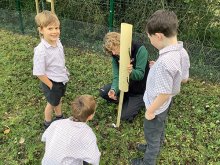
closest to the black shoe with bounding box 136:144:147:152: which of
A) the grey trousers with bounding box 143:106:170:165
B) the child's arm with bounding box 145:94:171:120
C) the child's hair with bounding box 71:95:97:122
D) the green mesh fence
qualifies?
the grey trousers with bounding box 143:106:170:165

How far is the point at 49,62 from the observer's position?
11.2ft

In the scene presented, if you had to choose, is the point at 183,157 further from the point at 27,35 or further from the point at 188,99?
the point at 27,35

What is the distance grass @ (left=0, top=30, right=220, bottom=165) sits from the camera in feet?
12.0

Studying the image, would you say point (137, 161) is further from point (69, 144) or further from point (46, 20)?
point (46, 20)

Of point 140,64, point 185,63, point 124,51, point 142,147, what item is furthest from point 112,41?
point 142,147

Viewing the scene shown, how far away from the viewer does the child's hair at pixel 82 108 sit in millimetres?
2646

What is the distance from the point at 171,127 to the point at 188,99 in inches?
27.8

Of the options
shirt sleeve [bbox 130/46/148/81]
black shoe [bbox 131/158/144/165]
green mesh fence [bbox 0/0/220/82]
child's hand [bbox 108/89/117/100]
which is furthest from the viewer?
green mesh fence [bbox 0/0/220/82]

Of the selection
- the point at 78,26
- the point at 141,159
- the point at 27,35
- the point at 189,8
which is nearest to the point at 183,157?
the point at 141,159

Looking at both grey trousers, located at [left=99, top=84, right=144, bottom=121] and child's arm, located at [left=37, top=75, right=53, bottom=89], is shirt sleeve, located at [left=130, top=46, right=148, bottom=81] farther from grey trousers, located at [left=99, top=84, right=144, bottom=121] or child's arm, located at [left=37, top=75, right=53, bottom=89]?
child's arm, located at [left=37, top=75, right=53, bottom=89]

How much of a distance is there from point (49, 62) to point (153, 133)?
131cm

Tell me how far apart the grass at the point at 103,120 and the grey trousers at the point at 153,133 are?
364 millimetres

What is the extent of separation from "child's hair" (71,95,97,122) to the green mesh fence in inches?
112

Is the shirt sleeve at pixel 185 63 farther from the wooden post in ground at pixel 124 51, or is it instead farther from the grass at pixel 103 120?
the grass at pixel 103 120
